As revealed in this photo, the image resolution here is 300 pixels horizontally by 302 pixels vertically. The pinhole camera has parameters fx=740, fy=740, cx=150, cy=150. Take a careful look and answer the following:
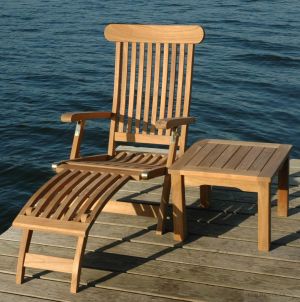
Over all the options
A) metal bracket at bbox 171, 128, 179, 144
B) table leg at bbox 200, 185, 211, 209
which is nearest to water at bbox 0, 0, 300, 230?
table leg at bbox 200, 185, 211, 209

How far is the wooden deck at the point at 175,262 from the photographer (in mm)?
3619

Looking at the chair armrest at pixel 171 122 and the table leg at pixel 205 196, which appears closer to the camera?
the chair armrest at pixel 171 122

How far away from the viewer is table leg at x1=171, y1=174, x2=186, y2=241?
13.6 ft

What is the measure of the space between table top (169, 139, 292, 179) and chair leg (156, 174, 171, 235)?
0.13 metres

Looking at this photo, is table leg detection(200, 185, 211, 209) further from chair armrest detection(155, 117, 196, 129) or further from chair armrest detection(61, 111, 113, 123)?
chair armrest detection(61, 111, 113, 123)

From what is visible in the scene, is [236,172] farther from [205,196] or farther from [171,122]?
[205,196]

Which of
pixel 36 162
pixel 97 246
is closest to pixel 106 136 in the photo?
pixel 36 162

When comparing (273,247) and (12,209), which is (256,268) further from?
(12,209)

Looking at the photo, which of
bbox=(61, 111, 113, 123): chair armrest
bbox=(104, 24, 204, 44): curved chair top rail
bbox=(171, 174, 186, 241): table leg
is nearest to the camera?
bbox=(171, 174, 186, 241): table leg

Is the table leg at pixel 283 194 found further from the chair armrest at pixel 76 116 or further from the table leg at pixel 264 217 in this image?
the chair armrest at pixel 76 116

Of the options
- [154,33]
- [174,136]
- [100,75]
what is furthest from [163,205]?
[100,75]

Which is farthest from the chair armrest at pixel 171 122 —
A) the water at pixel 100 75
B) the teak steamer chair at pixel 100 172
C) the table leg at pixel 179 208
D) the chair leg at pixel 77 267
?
the water at pixel 100 75

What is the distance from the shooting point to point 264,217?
4.00m

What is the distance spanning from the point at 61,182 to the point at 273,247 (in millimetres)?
1239
